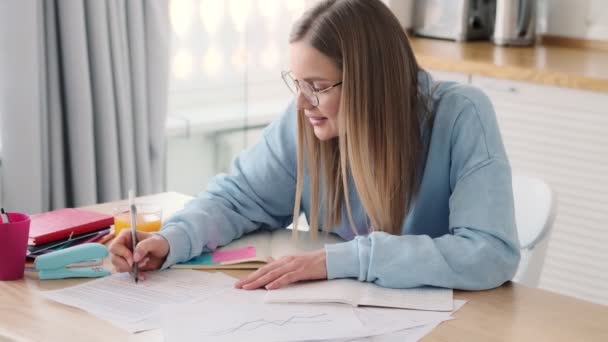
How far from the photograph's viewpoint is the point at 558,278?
2.87 meters

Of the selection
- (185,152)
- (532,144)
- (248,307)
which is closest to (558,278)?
(532,144)

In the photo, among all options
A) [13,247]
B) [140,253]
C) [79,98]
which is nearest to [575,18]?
[79,98]

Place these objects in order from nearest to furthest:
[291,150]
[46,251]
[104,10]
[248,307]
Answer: [248,307]
[46,251]
[291,150]
[104,10]

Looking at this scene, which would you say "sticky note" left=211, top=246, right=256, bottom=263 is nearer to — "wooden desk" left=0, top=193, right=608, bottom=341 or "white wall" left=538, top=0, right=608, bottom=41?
"wooden desk" left=0, top=193, right=608, bottom=341

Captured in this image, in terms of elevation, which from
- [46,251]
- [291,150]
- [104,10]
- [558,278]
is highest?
[104,10]

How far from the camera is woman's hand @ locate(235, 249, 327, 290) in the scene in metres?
1.41

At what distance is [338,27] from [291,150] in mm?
339

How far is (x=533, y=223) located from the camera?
1.77 m

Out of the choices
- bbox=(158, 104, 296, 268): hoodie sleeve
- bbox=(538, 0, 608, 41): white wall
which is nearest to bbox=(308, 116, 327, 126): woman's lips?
bbox=(158, 104, 296, 268): hoodie sleeve

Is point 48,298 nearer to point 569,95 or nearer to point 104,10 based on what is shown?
point 104,10

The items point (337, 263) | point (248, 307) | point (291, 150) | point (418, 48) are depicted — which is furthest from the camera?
point (418, 48)

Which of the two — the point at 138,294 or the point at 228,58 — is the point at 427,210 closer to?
the point at 138,294

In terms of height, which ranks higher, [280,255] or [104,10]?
[104,10]

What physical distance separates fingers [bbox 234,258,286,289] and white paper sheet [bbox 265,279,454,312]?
0.05 m
